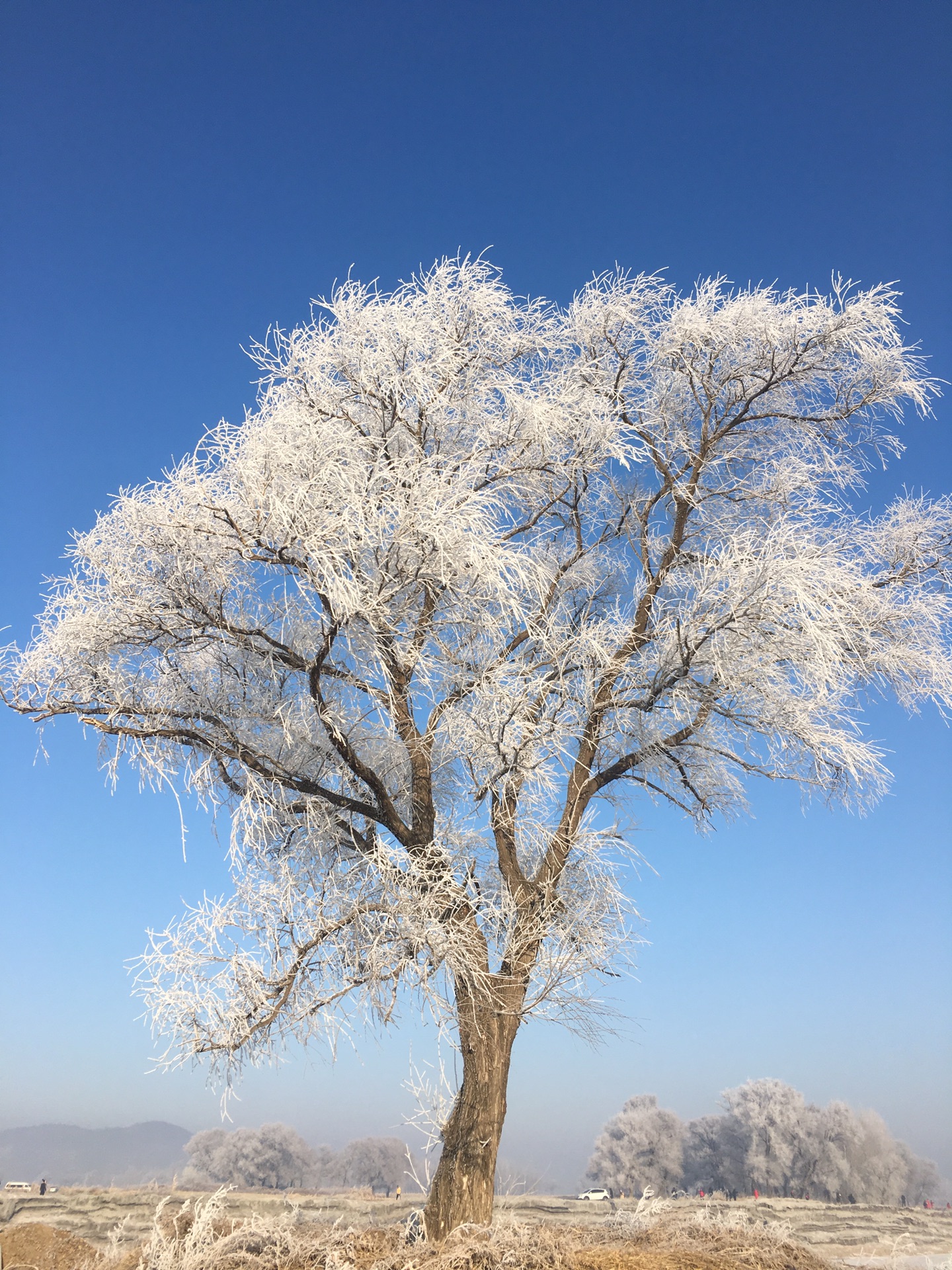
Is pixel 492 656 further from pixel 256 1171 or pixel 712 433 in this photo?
pixel 256 1171

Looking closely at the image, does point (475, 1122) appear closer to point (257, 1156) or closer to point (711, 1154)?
point (711, 1154)

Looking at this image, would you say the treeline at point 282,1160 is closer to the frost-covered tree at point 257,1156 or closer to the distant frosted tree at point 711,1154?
the frost-covered tree at point 257,1156

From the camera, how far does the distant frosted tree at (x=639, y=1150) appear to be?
2420 cm

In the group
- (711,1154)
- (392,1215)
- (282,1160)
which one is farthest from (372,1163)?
(392,1215)

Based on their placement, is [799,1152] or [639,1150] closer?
[799,1152]

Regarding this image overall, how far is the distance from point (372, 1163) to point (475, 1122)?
23560 millimetres

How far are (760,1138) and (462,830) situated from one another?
20.0 m

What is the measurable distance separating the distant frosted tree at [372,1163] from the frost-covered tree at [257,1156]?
41.7 inches

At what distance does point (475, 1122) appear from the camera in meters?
6.34

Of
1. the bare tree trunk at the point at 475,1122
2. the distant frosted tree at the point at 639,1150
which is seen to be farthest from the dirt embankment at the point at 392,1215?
the distant frosted tree at the point at 639,1150

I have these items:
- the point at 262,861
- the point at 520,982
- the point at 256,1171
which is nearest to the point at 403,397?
the point at 262,861

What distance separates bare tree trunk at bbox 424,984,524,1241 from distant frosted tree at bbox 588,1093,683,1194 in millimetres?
20139

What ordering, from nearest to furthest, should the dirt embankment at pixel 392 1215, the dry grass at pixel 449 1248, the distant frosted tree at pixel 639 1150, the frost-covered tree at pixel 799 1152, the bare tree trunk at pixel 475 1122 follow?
the dry grass at pixel 449 1248 → the bare tree trunk at pixel 475 1122 → the dirt embankment at pixel 392 1215 → the frost-covered tree at pixel 799 1152 → the distant frosted tree at pixel 639 1150

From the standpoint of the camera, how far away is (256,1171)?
82.1 feet
